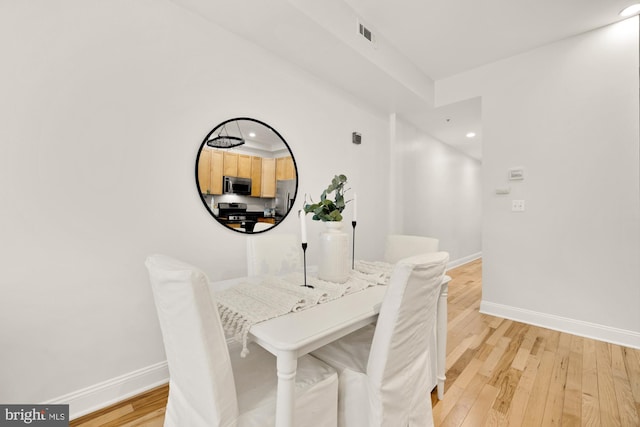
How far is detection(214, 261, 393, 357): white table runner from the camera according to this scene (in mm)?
1056

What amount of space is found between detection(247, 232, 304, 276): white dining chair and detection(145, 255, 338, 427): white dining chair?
729mm

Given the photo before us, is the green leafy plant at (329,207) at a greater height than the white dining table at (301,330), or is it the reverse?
the green leafy plant at (329,207)

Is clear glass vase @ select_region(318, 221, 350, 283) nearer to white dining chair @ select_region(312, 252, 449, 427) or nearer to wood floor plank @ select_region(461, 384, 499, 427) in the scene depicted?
white dining chair @ select_region(312, 252, 449, 427)

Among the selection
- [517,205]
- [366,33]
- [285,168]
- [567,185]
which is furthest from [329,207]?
[567,185]

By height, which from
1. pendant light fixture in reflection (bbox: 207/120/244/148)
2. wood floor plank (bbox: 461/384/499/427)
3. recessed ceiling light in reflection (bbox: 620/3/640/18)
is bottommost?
wood floor plank (bbox: 461/384/499/427)

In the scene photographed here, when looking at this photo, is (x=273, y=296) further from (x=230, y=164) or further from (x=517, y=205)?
(x=517, y=205)

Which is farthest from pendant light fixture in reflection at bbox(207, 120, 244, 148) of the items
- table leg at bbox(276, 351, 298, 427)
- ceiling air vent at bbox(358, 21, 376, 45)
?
table leg at bbox(276, 351, 298, 427)

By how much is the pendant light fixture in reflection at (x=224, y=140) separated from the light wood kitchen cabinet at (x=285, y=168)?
0.39 m

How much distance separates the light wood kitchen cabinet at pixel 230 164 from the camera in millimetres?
2052

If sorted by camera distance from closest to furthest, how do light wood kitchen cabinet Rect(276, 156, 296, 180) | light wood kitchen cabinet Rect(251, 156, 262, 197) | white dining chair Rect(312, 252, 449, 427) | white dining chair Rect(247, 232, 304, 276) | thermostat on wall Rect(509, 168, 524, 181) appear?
white dining chair Rect(312, 252, 449, 427)
white dining chair Rect(247, 232, 304, 276)
light wood kitchen cabinet Rect(251, 156, 262, 197)
light wood kitchen cabinet Rect(276, 156, 296, 180)
thermostat on wall Rect(509, 168, 524, 181)

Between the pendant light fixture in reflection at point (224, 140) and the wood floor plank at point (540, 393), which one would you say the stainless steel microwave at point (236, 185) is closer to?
the pendant light fixture in reflection at point (224, 140)

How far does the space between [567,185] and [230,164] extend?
290 cm

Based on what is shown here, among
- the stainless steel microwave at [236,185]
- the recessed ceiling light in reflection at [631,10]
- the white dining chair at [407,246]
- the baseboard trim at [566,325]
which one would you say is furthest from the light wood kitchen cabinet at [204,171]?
the recessed ceiling light in reflection at [631,10]

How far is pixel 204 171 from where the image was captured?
6.36ft
